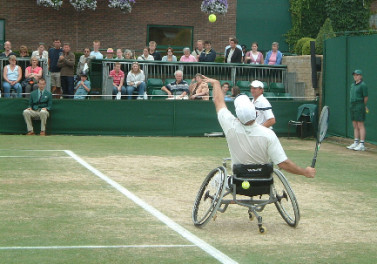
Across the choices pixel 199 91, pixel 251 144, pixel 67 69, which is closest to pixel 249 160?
pixel 251 144

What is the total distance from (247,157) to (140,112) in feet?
44.1

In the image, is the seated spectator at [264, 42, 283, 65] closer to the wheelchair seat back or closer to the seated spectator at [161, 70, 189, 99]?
the seated spectator at [161, 70, 189, 99]

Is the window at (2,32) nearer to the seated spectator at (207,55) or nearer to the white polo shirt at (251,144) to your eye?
the seated spectator at (207,55)

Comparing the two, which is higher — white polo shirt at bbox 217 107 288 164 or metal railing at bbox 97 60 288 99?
metal railing at bbox 97 60 288 99

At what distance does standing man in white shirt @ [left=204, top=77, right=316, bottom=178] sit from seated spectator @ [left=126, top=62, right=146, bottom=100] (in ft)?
46.2

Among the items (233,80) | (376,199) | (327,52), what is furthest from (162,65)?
(376,199)

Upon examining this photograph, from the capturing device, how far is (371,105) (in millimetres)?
19625

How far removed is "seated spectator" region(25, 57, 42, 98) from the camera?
2170cm

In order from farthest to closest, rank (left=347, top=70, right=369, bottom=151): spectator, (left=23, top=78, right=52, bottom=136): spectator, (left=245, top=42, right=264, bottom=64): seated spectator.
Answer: (left=245, top=42, right=264, bottom=64): seated spectator < (left=23, top=78, right=52, bottom=136): spectator < (left=347, top=70, right=369, bottom=151): spectator

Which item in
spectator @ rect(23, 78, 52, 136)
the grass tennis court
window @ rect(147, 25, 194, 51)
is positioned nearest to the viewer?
the grass tennis court

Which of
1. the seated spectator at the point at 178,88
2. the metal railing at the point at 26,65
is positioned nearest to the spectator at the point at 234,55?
the seated spectator at the point at 178,88

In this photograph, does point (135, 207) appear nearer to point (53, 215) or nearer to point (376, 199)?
point (53, 215)

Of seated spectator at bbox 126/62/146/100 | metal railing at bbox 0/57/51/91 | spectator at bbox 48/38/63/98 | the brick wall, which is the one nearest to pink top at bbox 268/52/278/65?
seated spectator at bbox 126/62/146/100

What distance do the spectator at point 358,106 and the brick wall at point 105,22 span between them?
43.3 feet
